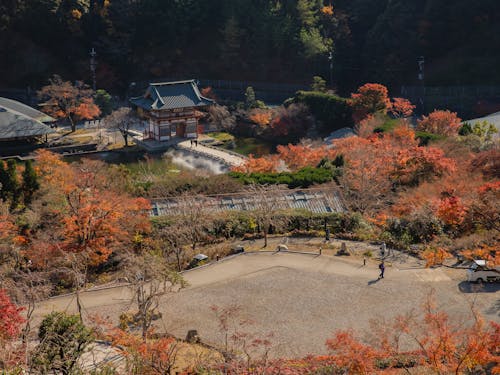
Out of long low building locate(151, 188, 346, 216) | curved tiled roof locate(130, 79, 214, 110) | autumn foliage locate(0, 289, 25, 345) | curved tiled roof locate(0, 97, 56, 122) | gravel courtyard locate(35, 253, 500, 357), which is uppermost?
curved tiled roof locate(130, 79, 214, 110)

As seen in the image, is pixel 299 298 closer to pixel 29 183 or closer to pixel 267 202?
pixel 267 202

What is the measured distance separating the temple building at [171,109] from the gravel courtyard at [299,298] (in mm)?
25187

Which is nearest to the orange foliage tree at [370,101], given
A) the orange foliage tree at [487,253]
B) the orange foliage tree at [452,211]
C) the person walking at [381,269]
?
the orange foliage tree at [452,211]

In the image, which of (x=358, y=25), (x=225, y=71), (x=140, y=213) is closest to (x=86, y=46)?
(x=225, y=71)

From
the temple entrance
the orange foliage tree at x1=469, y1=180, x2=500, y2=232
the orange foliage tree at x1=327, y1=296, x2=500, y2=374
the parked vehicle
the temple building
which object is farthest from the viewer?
the temple entrance

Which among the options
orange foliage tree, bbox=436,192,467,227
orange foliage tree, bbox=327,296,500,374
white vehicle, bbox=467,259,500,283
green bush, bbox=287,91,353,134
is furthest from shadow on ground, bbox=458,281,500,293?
green bush, bbox=287,91,353,134

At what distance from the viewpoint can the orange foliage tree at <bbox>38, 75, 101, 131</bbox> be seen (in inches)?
2040

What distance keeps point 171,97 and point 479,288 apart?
105ft

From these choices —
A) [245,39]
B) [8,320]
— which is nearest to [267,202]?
[8,320]

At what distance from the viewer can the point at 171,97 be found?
163ft

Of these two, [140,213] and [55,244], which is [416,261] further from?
[55,244]

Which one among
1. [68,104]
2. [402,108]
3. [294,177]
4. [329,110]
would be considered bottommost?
[294,177]

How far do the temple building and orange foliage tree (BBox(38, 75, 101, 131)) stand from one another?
445 centimetres

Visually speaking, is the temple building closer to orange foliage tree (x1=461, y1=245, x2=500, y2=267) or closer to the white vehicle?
orange foliage tree (x1=461, y1=245, x2=500, y2=267)
